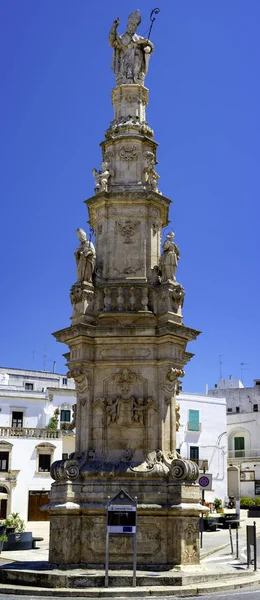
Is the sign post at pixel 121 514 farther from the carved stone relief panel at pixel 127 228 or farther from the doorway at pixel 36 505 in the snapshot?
the doorway at pixel 36 505

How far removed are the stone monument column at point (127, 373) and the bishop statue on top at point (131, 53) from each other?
161 cm

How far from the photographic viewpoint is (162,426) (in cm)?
1705

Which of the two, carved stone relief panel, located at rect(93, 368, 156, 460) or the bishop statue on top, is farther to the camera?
the bishop statue on top

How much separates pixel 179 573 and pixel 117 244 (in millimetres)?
8729

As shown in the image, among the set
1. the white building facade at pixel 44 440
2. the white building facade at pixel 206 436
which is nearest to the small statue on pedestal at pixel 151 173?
the white building facade at pixel 44 440

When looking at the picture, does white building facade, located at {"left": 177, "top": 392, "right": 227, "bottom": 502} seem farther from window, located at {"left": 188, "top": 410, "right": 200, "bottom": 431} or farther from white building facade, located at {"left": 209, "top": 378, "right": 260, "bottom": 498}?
white building facade, located at {"left": 209, "top": 378, "right": 260, "bottom": 498}

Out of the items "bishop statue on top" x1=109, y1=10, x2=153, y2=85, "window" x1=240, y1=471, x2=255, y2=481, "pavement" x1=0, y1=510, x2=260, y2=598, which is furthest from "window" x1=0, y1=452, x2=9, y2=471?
"bishop statue on top" x1=109, y1=10, x2=153, y2=85

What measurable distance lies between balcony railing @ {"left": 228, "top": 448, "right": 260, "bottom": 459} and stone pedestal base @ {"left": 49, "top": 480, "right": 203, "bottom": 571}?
44.3m

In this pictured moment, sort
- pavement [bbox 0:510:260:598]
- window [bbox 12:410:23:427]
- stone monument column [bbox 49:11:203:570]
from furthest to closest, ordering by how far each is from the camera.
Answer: window [bbox 12:410:23:427]
stone monument column [bbox 49:11:203:570]
pavement [bbox 0:510:260:598]

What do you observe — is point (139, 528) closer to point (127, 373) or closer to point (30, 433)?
point (127, 373)

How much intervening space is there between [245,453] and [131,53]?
149 feet

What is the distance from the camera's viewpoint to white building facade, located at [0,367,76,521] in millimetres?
41500

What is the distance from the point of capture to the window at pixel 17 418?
46250mm

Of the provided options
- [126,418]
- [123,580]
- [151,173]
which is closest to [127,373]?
[126,418]
